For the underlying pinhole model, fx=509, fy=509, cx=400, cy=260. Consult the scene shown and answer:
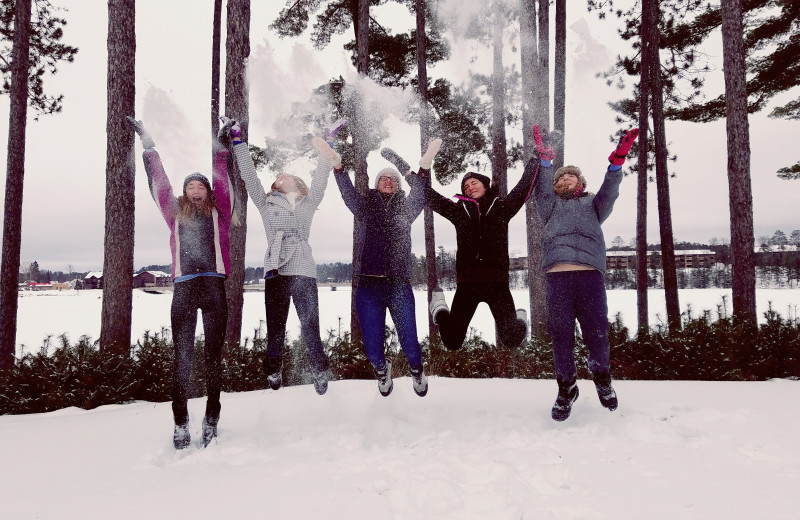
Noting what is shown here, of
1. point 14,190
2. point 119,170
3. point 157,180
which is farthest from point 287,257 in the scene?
point 14,190

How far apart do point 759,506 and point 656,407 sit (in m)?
2.12

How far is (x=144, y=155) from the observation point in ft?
15.2

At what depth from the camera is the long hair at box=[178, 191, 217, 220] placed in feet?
15.1

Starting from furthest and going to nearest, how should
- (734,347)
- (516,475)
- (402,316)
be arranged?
(734,347) → (402,316) → (516,475)

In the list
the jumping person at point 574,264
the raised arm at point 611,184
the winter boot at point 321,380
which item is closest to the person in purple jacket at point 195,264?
the winter boot at point 321,380

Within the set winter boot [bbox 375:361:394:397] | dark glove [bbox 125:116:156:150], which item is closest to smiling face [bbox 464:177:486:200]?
winter boot [bbox 375:361:394:397]

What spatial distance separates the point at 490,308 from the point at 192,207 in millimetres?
2925

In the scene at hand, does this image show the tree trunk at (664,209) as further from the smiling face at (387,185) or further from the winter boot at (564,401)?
the smiling face at (387,185)

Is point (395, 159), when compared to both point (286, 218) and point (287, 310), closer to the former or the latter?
point (286, 218)

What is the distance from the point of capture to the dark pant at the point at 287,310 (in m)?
4.87

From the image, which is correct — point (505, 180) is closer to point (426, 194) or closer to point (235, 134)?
point (426, 194)

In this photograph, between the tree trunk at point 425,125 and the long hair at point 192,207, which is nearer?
the long hair at point 192,207

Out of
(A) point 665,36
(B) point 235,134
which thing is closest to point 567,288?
(B) point 235,134

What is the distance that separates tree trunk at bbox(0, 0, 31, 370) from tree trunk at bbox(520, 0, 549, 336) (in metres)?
9.48
